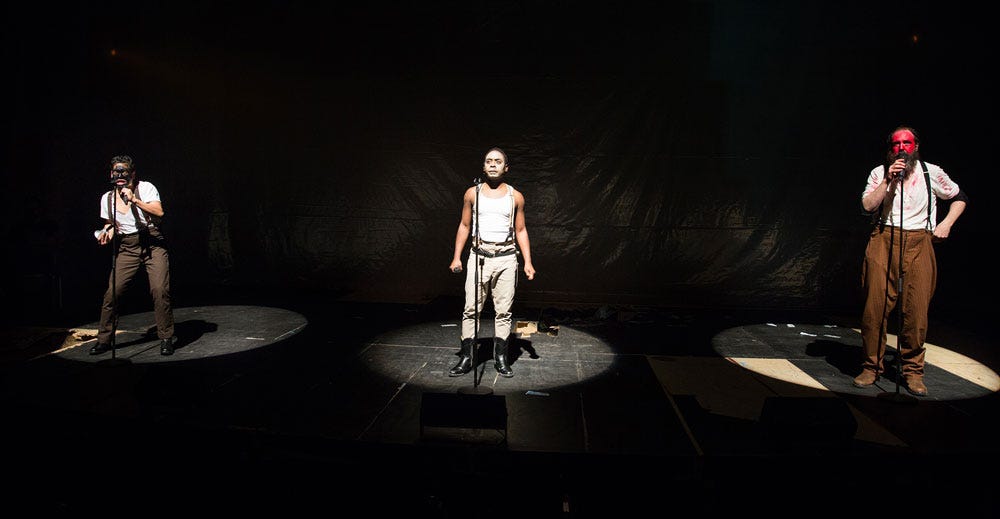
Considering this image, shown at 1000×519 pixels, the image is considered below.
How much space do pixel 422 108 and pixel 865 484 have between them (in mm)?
7228

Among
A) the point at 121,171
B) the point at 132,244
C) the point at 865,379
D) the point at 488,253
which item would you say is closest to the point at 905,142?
the point at 865,379

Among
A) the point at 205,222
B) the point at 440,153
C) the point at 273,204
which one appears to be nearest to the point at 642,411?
the point at 440,153

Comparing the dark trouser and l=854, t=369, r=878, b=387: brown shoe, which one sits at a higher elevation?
the dark trouser

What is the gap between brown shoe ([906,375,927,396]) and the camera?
423 centimetres

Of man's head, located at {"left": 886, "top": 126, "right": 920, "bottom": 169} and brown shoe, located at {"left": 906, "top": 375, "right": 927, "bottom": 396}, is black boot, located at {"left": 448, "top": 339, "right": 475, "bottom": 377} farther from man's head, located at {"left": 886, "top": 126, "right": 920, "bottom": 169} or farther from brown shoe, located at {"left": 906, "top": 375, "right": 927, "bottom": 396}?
man's head, located at {"left": 886, "top": 126, "right": 920, "bottom": 169}

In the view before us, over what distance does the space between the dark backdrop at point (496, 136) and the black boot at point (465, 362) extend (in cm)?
357

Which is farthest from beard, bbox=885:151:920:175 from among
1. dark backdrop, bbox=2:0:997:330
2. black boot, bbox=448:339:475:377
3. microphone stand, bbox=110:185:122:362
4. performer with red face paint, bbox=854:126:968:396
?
microphone stand, bbox=110:185:122:362

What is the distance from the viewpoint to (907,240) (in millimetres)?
4211

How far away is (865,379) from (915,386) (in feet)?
1.09

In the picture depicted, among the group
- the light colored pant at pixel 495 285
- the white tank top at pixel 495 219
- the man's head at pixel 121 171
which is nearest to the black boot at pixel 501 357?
the light colored pant at pixel 495 285

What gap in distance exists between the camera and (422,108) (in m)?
8.33

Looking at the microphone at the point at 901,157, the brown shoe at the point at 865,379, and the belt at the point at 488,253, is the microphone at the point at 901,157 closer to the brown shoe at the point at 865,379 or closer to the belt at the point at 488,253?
the brown shoe at the point at 865,379

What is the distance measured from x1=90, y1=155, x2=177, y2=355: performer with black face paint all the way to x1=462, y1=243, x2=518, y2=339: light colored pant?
288 cm

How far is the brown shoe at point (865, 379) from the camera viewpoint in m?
4.42
